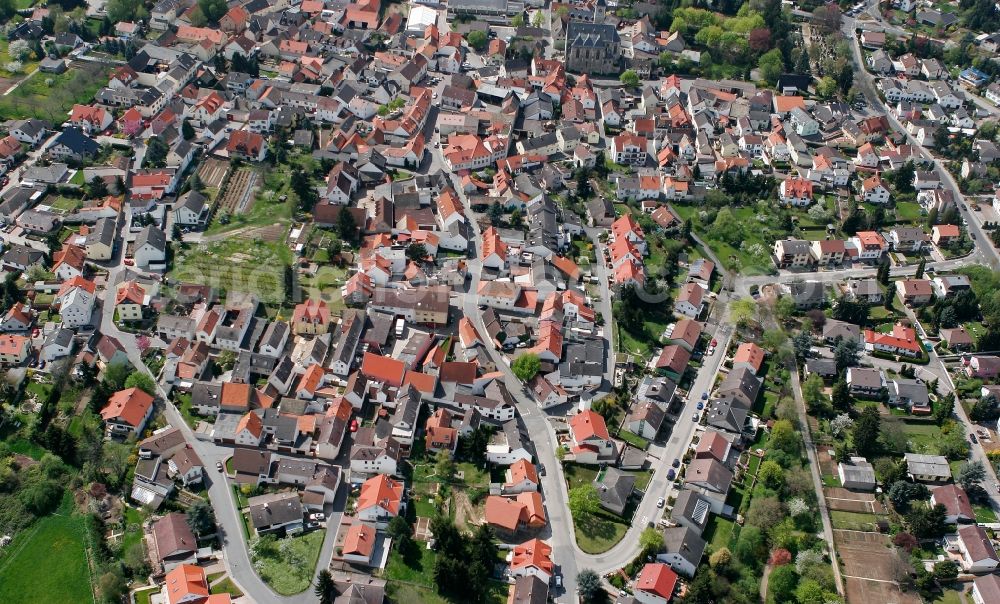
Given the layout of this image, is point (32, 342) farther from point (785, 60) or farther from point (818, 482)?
point (785, 60)

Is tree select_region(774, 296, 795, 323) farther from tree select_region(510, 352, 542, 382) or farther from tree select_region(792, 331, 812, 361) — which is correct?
tree select_region(510, 352, 542, 382)

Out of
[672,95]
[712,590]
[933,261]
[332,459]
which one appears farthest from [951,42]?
[332,459]

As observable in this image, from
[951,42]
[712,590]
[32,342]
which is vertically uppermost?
[951,42]

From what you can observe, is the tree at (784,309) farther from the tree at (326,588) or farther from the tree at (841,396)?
the tree at (326,588)

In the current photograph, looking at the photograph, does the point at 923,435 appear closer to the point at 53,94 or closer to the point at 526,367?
the point at 526,367

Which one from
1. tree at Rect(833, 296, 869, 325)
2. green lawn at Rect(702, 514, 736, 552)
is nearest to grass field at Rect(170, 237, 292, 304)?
green lawn at Rect(702, 514, 736, 552)

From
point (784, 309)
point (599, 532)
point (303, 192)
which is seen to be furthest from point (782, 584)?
point (303, 192)
